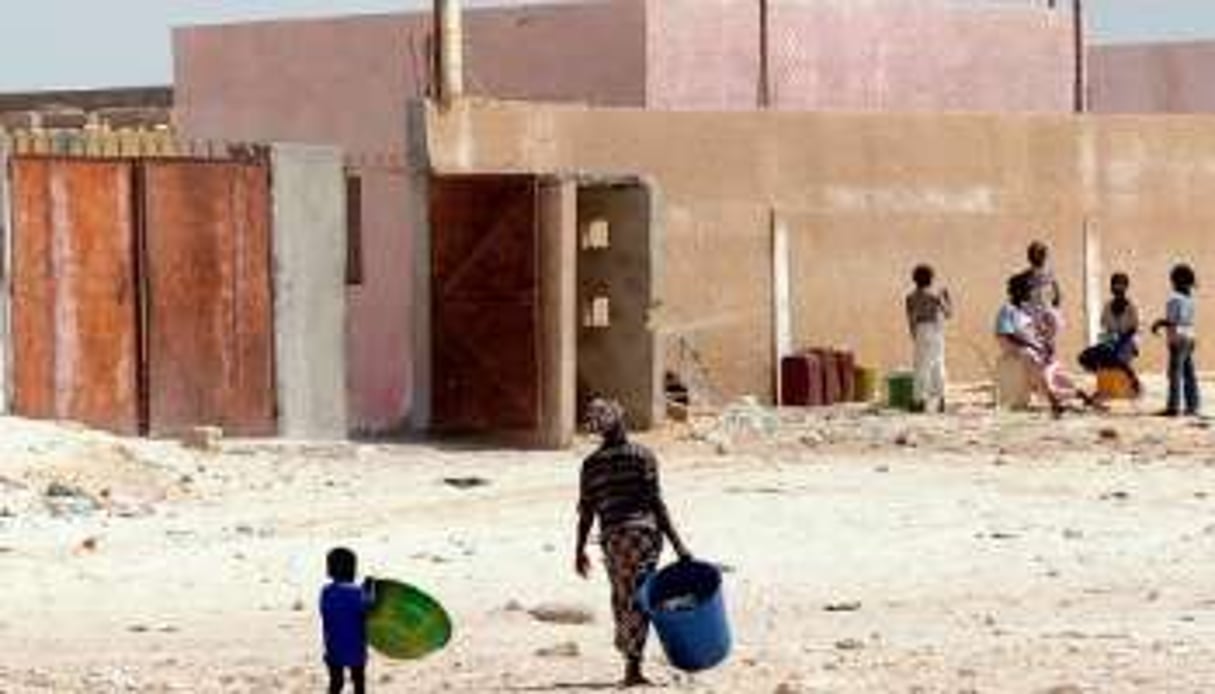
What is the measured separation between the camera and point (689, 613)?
11984 millimetres

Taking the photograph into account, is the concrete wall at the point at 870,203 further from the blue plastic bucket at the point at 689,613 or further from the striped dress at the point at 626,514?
the blue plastic bucket at the point at 689,613

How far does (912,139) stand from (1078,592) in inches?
594

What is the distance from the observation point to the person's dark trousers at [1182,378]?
2586 cm

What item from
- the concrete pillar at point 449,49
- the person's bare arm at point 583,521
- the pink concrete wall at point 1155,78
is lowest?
the person's bare arm at point 583,521

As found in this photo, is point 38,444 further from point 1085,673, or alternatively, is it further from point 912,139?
point 912,139

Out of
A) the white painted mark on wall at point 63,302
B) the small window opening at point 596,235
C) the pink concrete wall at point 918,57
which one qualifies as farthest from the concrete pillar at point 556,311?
the pink concrete wall at point 918,57

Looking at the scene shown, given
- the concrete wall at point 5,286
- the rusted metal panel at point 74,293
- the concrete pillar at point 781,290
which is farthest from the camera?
the concrete pillar at point 781,290

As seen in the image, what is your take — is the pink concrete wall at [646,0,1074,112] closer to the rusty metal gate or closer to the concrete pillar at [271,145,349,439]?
the concrete pillar at [271,145,349,439]

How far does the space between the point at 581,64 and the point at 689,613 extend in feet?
67.6

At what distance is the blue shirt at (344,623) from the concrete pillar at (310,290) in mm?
12038

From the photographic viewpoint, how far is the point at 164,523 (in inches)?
729

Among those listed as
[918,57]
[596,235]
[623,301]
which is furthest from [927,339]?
[918,57]

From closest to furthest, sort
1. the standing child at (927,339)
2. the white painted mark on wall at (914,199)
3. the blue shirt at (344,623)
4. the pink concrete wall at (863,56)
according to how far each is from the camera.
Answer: the blue shirt at (344,623)
the standing child at (927,339)
the white painted mark on wall at (914,199)
the pink concrete wall at (863,56)

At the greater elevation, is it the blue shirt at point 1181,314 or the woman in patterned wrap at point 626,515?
the blue shirt at point 1181,314
